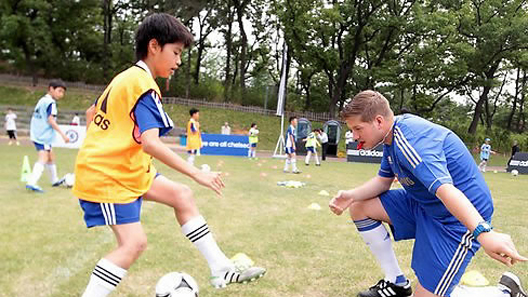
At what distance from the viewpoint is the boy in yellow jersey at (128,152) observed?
239 cm

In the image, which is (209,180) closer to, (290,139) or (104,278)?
(104,278)

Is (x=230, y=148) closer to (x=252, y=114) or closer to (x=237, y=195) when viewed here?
(x=252, y=114)

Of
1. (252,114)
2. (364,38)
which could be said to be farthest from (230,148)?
(364,38)

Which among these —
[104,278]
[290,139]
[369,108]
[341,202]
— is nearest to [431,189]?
[369,108]

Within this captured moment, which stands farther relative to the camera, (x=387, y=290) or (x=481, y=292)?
(x=387, y=290)

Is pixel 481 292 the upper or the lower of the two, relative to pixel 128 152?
lower

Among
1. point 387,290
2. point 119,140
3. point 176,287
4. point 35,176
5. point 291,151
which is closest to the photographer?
point 119,140

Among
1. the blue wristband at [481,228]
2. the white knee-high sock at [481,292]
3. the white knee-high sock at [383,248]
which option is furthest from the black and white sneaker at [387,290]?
the blue wristband at [481,228]

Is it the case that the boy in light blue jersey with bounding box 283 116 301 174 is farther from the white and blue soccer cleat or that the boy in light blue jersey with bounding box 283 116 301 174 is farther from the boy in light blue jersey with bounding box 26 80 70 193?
the white and blue soccer cleat

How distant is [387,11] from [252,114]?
13484 mm

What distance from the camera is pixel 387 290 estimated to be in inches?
124

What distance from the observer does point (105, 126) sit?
2525 millimetres

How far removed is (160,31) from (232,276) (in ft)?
5.71

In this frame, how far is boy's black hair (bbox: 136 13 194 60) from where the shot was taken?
2582mm
